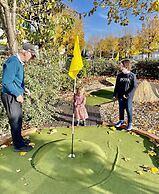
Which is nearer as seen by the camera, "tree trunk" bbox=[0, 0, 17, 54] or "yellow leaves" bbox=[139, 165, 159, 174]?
"yellow leaves" bbox=[139, 165, 159, 174]


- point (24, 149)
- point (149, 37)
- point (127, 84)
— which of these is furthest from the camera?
point (149, 37)

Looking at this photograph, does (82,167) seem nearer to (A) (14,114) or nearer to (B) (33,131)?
(A) (14,114)

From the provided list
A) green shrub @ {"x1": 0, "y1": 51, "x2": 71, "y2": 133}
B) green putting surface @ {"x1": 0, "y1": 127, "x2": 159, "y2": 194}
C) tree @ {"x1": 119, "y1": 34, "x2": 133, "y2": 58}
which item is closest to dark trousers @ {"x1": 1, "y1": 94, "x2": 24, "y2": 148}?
green putting surface @ {"x1": 0, "y1": 127, "x2": 159, "y2": 194}

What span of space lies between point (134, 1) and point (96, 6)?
3.93ft

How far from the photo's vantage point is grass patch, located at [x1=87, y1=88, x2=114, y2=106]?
9.34 m

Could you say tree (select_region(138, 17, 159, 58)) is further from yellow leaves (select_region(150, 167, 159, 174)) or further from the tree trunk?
yellow leaves (select_region(150, 167, 159, 174))

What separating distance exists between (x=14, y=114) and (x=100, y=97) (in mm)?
6385

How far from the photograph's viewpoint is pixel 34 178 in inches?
143

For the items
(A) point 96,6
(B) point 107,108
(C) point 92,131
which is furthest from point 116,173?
(A) point 96,6

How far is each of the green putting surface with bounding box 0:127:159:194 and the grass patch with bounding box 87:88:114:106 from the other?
420 centimetres

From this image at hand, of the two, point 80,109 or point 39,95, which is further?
point 80,109

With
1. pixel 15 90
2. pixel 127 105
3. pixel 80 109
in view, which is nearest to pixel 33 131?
pixel 80 109

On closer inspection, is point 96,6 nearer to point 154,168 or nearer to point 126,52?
point 154,168

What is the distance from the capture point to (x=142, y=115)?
24.2 feet
